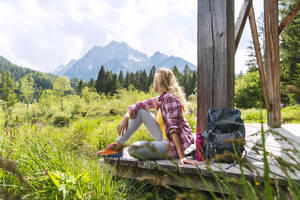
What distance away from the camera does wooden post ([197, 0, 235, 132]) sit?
199 cm

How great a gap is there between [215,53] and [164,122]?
0.80m

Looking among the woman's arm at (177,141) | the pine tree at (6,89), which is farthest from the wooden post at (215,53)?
the pine tree at (6,89)

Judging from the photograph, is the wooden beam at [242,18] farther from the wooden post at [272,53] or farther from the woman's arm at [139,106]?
the woman's arm at [139,106]

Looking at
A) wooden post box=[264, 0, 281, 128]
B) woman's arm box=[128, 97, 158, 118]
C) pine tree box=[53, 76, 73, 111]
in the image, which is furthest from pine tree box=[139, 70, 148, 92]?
woman's arm box=[128, 97, 158, 118]

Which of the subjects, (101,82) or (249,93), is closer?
(249,93)

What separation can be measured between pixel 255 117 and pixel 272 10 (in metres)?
4.52

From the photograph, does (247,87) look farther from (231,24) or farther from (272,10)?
(231,24)

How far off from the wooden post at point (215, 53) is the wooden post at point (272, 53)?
2613 millimetres

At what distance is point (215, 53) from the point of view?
2025 millimetres

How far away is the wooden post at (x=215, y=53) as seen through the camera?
199 centimetres

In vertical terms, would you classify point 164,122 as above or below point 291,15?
below

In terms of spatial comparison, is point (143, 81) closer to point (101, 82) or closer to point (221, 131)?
point (101, 82)

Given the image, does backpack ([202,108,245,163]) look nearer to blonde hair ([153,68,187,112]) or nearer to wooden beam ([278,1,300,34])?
blonde hair ([153,68,187,112])

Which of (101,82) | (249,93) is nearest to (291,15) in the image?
(249,93)
